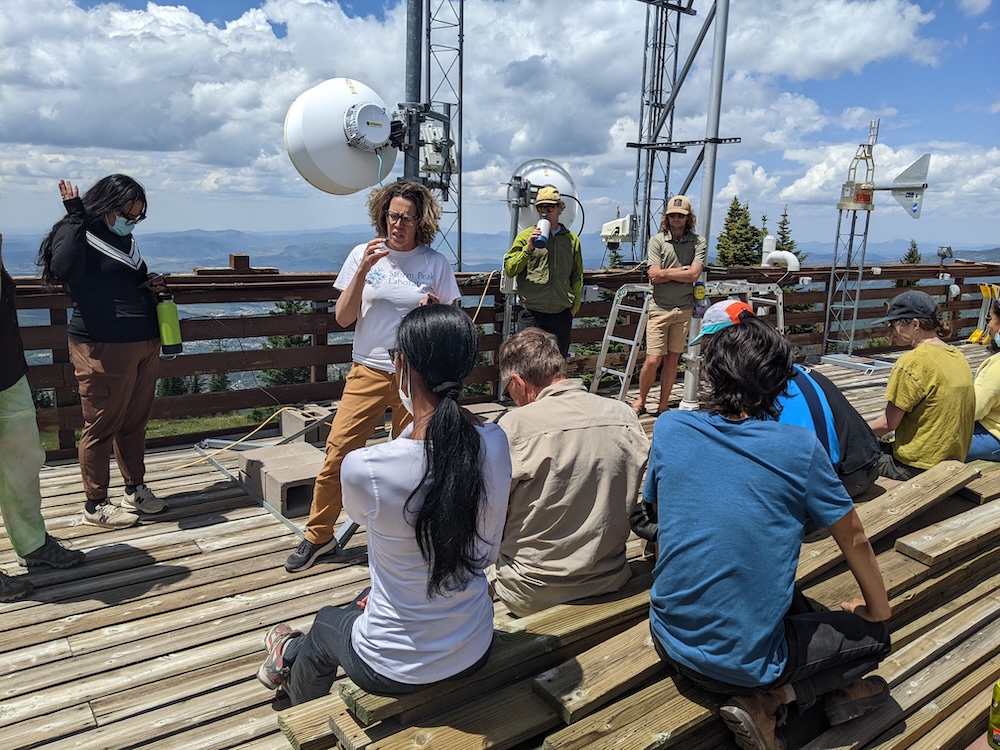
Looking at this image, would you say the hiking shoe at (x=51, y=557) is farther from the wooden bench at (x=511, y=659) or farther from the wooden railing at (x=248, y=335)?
the wooden bench at (x=511, y=659)

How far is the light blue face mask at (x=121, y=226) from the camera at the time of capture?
3.80m

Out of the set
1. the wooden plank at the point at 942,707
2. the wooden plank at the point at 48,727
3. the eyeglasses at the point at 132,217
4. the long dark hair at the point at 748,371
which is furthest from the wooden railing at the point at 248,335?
the wooden plank at the point at 942,707

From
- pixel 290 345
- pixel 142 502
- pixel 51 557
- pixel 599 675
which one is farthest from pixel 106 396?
pixel 290 345

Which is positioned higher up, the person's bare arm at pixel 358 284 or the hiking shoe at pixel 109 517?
the person's bare arm at pixel 358 284

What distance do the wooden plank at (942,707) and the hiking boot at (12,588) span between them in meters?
3.32

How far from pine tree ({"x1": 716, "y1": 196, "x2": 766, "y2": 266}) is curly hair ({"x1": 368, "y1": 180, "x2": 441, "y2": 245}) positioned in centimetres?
2906

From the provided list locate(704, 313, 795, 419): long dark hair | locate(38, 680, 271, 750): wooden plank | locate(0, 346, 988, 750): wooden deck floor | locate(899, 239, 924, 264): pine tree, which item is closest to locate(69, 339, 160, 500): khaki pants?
locate(0, 346, 988, 750): wooden deck floor

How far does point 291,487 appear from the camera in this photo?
420 cm

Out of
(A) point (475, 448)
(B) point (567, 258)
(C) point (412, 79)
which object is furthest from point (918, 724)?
(C) point (412, 79)

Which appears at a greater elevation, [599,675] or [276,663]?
[599,675]

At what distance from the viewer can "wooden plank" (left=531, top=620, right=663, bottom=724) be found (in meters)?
2.00

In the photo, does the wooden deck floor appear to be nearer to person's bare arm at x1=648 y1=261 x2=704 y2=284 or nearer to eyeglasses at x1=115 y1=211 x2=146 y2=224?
eyeglasses at x1=115 y1=211 x2=146 y2=224

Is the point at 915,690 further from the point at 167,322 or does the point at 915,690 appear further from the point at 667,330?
the point at 667,330

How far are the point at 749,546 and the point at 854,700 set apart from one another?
748 millimetres
